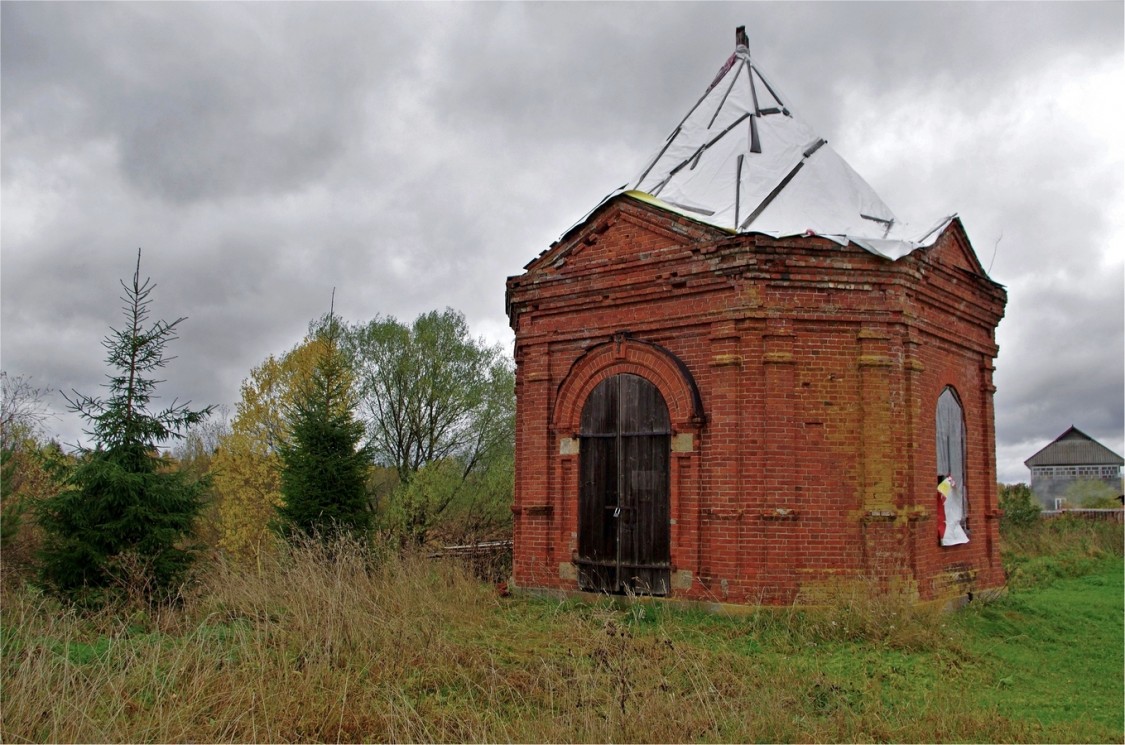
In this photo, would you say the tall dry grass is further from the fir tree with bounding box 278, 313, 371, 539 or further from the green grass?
the fir tree with bounding box 278, 313, 371, 539

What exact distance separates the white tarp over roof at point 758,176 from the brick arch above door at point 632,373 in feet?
6.22

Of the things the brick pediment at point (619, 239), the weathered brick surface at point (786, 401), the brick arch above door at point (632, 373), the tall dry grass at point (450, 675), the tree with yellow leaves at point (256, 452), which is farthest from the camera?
the tree with yellow leaves at point (256, 452)

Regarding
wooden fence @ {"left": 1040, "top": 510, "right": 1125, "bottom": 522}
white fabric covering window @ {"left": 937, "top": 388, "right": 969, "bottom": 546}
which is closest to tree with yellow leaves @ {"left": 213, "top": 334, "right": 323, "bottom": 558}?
white fabric covering window @ {"left": 937, "top": 388, "right": 969, "bottom": 546}

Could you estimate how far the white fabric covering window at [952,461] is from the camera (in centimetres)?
1102

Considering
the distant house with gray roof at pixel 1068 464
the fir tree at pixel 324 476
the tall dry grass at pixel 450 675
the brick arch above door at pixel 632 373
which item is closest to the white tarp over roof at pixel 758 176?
the brick arch above door at pixel 632 373

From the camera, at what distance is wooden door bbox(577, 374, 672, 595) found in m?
10.5

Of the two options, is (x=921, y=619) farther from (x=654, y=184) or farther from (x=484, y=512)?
(x=484, y=512)

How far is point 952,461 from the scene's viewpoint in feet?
38.0

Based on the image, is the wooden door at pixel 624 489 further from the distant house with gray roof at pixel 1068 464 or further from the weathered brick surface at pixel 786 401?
the distant house with gray roof at pixel 1068 464

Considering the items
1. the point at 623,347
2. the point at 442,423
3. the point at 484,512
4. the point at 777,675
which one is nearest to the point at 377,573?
the point at 623,347

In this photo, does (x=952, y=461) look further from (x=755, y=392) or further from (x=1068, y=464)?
(x=1068, y=464)

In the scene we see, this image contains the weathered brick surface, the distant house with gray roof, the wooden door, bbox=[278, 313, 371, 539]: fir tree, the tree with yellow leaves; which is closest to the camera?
the weathered brick surface

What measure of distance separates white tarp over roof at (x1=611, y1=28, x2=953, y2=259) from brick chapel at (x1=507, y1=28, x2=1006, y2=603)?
0.16ft

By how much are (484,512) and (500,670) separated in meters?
16.9
